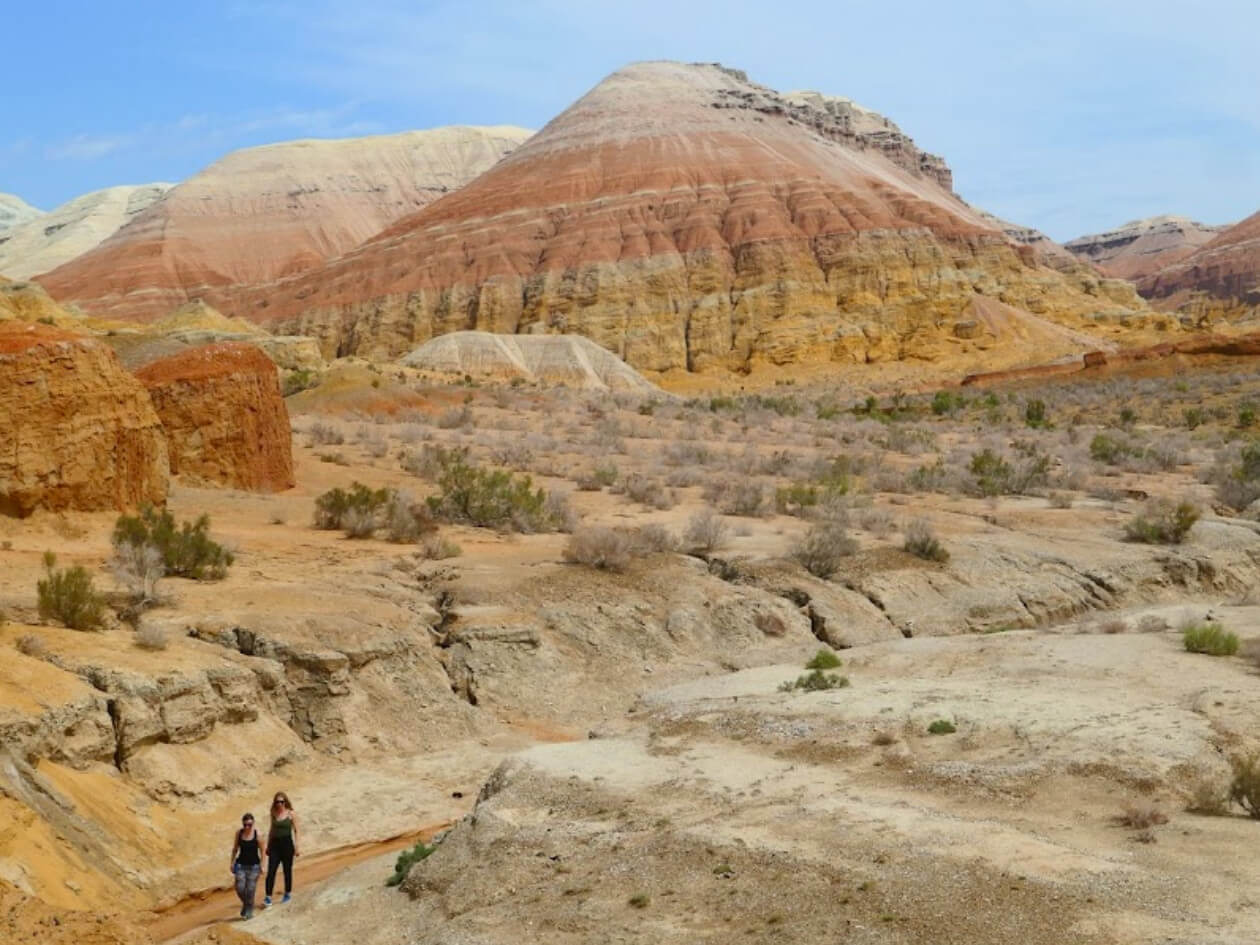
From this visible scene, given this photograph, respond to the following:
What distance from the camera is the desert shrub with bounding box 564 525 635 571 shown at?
1564 centimetres

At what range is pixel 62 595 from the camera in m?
10.8

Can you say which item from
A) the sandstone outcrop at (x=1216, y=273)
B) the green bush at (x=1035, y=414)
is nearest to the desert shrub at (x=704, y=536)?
the green bush at (x=1035, y=414)

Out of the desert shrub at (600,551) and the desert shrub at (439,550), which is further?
the desert shrub at (439,550)

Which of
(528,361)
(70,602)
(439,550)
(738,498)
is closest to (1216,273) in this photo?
(528,361)

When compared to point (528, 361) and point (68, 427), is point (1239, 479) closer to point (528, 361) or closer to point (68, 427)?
point (68, 427)

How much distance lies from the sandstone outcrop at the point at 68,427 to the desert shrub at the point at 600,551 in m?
5.89

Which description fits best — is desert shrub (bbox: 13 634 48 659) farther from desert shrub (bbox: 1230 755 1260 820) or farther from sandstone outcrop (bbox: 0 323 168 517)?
desert shrub (bbox: 1230 755 1260 820)

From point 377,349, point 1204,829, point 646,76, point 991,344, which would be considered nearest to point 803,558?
point 1204,829

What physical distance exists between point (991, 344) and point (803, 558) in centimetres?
5957

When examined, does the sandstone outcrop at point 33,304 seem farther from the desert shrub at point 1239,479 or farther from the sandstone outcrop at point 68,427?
the desert shrub at point 1239,479

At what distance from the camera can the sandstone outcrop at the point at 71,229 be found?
428 ft

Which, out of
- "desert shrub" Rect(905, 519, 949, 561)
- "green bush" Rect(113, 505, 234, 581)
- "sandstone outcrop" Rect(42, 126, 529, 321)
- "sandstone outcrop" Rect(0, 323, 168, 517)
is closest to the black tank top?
"green bush" Rect(113, 505, 234, 581)

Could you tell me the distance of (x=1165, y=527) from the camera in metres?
19.3

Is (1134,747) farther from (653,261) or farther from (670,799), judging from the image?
(653,261)
